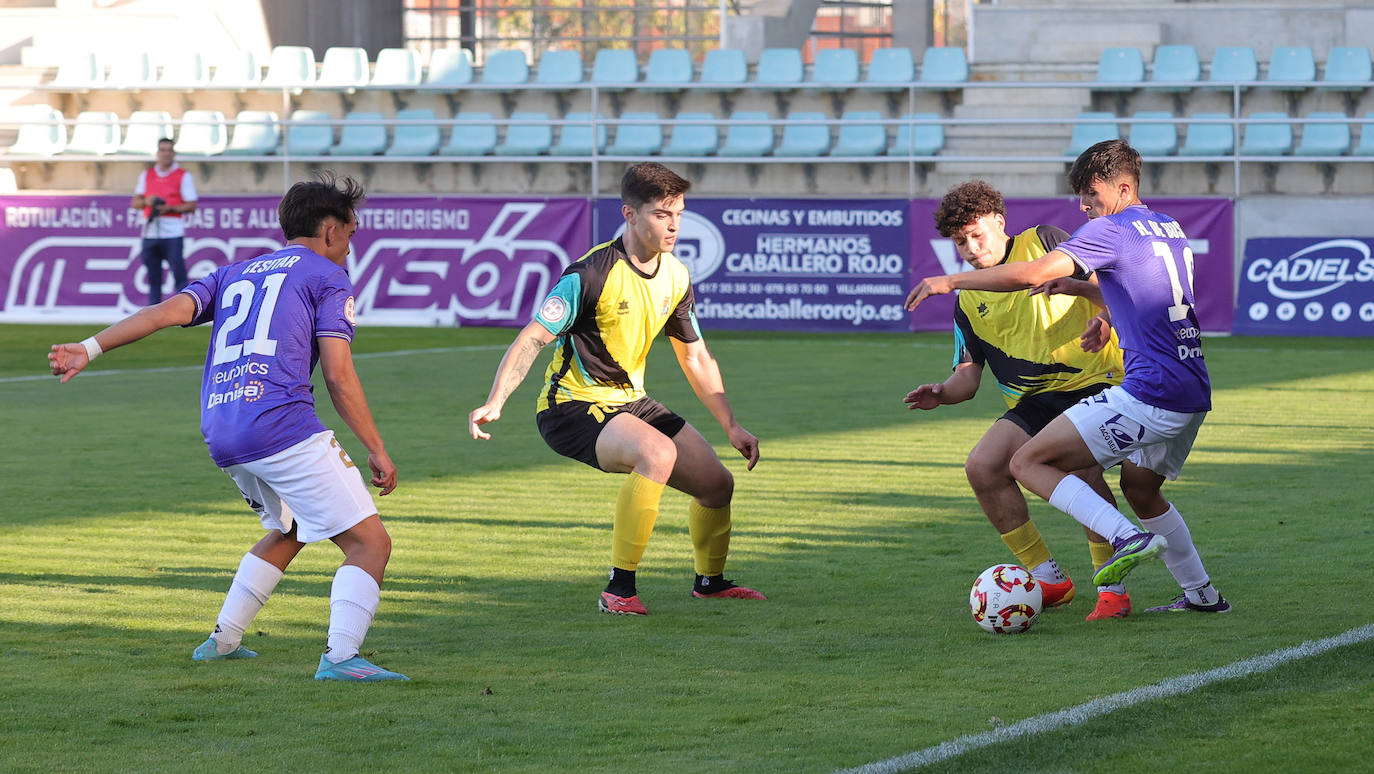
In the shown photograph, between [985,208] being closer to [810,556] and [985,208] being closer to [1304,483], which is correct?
[810,556]

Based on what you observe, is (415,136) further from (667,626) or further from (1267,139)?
(667,626)

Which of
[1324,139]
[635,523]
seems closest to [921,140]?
[1324,139]

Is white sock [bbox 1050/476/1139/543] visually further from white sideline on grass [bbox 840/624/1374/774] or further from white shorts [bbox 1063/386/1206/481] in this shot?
white sideline on grass [bbox 840/624/1374/774]

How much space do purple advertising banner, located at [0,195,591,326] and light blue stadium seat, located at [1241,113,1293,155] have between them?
8.86m

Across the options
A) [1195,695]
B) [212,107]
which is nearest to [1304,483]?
[1195,695]

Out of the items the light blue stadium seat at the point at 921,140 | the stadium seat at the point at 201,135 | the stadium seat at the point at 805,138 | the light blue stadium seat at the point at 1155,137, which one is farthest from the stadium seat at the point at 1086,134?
the stadium seat at the point at 201,135

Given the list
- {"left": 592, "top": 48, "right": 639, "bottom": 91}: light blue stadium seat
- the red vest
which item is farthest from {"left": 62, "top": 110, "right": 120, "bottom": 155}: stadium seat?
{"left": 592, "top": 48, "right": 639, "bottom": 91}: light blue stadium seat

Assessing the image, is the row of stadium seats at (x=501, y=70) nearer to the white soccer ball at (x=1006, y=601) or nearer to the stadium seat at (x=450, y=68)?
the stadium seat at (x=450, y=68)

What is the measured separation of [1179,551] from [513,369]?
8.37 ft

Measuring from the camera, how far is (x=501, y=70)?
27.9 m

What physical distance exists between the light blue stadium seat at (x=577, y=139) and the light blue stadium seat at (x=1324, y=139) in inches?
374

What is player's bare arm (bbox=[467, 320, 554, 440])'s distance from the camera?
6.21m

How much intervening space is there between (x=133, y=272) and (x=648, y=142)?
23.9 ft

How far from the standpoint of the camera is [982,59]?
26219mm
